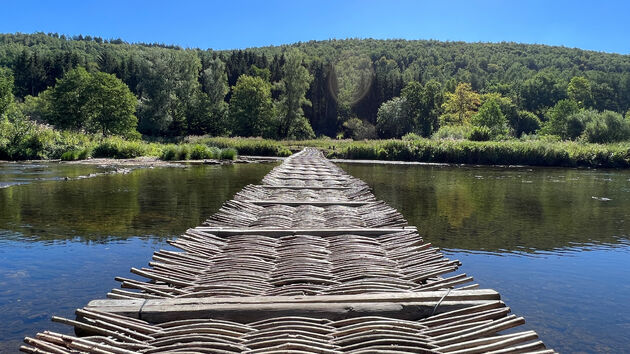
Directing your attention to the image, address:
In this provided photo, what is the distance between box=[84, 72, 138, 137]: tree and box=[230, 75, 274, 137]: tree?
21737 mm

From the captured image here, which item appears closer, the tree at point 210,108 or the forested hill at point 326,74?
the forested hill at point 326,74

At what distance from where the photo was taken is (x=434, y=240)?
12414 mm

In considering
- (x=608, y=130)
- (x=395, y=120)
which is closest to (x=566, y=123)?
(x=608, y=130)

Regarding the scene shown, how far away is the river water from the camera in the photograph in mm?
7355

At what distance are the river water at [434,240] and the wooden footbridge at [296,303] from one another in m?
1.98

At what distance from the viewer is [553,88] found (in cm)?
11575

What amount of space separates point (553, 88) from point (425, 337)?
413 feet

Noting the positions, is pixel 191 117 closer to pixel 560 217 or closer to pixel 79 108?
pixel 79 108

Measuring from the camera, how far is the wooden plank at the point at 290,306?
185 inches

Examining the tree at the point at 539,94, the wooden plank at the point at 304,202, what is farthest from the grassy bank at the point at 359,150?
the tree at the point at 539,94

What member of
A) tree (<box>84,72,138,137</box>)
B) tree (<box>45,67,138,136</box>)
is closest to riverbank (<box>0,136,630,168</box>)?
tree (<box>84,72,138,137</box>)

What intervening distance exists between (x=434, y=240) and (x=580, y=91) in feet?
371

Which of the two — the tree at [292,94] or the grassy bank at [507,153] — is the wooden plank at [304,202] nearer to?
the grassy bank at [507,153]

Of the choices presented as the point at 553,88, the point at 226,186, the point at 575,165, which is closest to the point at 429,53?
the point at 553,88
